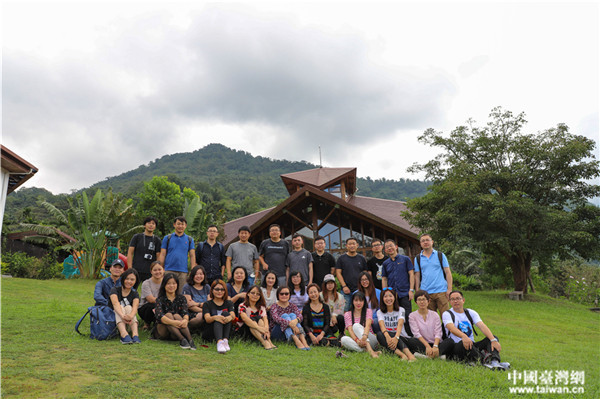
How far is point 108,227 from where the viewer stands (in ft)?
55.9

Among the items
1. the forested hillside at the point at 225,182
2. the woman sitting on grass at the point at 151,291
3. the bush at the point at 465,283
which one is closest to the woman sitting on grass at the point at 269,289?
the woman sitting on grass at the point at 151,291

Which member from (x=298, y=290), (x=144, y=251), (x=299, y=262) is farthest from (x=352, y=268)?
(x=144, y=251)

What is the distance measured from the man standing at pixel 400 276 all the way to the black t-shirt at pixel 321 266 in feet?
3.14

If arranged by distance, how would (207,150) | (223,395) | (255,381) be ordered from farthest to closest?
(207,150) → (255,381) → (223,395)

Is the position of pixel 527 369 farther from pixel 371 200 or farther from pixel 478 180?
pixel 371 200

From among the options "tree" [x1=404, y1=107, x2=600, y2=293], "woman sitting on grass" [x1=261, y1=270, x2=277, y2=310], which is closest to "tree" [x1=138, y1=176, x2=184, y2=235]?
"tree" [x1=404, y1=107, x2=600, y2=293]

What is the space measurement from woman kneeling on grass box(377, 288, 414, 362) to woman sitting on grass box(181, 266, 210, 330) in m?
2.64

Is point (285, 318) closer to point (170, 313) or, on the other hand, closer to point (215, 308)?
point (215, 308)

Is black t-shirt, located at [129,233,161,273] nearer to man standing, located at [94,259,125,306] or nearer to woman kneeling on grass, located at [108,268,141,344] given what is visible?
man standing, located at [94,259,125,306]

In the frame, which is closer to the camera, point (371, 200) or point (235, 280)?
point (235, 280)

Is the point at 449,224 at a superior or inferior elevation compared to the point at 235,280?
superior

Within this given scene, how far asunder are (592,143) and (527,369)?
1597cm

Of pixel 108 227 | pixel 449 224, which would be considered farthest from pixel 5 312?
pixel 449 224

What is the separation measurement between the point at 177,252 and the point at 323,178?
14677mm
